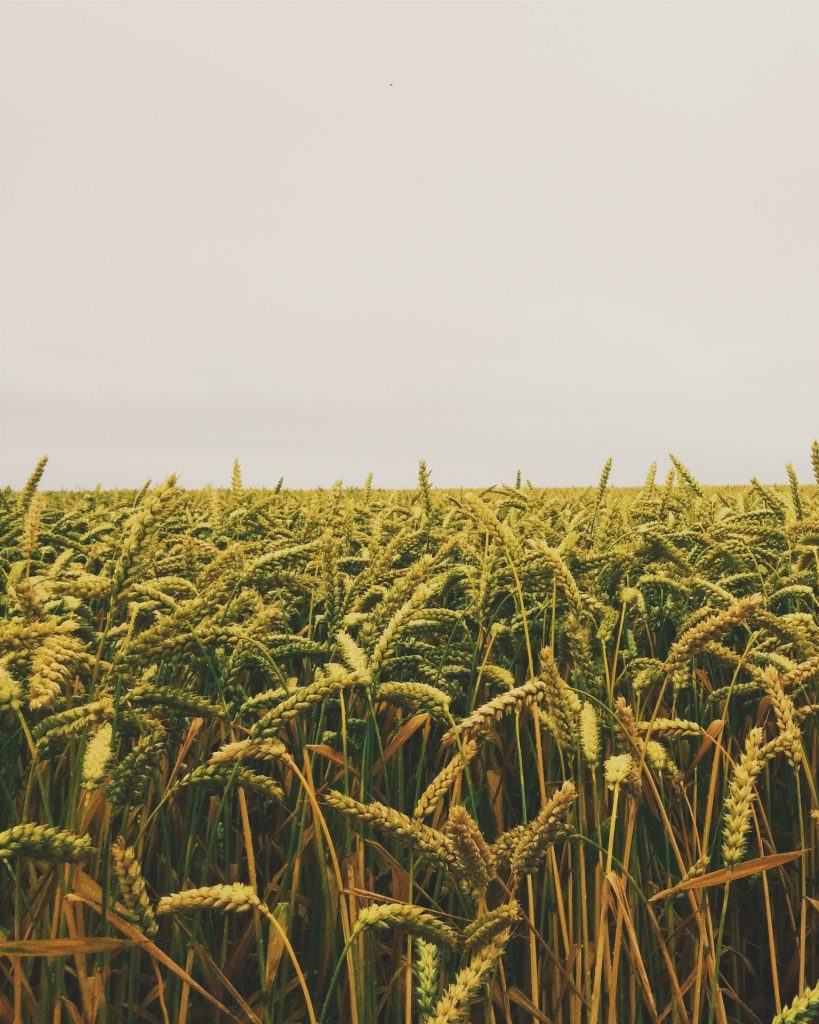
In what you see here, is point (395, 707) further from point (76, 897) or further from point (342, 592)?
point (76, 897)

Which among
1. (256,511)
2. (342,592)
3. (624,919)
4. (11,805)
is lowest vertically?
(624,919)

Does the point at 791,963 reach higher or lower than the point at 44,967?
lower

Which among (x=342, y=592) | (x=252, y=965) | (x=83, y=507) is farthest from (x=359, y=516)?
(x=252, y=965)

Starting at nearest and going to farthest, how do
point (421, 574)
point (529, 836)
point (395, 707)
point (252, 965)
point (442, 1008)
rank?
point (442, 1008) < point (529, 836) < point (421, 574) < point (252, 965) < point (395, 707)

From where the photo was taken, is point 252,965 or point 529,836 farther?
point 252,965

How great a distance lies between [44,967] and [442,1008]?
2.62 ft

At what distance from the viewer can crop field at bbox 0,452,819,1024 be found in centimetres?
103

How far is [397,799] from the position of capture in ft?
5.83

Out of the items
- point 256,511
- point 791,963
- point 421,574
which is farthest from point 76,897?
point 256,511

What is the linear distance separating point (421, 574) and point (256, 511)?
191 cm

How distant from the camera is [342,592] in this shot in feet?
6.81

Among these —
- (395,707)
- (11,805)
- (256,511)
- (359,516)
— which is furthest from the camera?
(359,516)

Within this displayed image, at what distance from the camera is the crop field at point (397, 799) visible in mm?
1029

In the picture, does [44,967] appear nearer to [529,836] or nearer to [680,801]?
[529,836]
